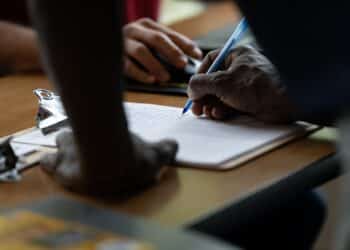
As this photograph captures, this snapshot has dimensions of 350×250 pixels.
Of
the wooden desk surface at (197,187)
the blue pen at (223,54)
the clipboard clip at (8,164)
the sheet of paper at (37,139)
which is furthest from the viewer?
the blue pen at (223,54)

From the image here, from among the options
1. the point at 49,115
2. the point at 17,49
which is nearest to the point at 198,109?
the point at 49,115

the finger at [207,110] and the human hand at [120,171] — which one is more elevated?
the human hand at [120,171]

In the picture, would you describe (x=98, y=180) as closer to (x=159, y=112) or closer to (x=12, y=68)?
(x=159, y=112)

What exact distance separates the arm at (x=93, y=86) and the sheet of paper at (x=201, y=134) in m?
0.10

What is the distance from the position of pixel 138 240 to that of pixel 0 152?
29 centimetres

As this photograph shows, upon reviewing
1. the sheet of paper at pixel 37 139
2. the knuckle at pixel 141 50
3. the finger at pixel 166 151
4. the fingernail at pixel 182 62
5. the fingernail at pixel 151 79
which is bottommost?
the fingernail at pixel 151 79

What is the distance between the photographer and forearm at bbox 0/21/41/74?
1.47 metres

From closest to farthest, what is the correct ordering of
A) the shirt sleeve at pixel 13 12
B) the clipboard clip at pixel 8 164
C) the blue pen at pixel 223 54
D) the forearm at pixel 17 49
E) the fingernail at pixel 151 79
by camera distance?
the clipboard clip at pixel 8 164 → the blue pen at pixel 223 54 → the fingernail at pixel 151 79 → the forearm at pixel 17 49 → the shirt sleeve at pixel 13 12

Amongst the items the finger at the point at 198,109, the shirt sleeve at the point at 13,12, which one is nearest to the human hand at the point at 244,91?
the finger at the point at 198,109

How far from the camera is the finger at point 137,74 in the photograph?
1211 millimetres

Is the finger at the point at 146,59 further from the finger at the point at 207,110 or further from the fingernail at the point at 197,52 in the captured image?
the finger at the point at 207,110

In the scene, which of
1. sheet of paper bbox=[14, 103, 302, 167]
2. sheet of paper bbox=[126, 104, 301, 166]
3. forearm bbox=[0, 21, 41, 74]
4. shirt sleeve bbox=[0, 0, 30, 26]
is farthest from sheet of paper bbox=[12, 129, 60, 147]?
shirt sleeve bbox=[0, 0, 30, 26]

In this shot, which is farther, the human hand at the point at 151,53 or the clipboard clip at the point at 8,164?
the human hand at the point at 151,53

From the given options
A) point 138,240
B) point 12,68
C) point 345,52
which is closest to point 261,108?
point 345,52
